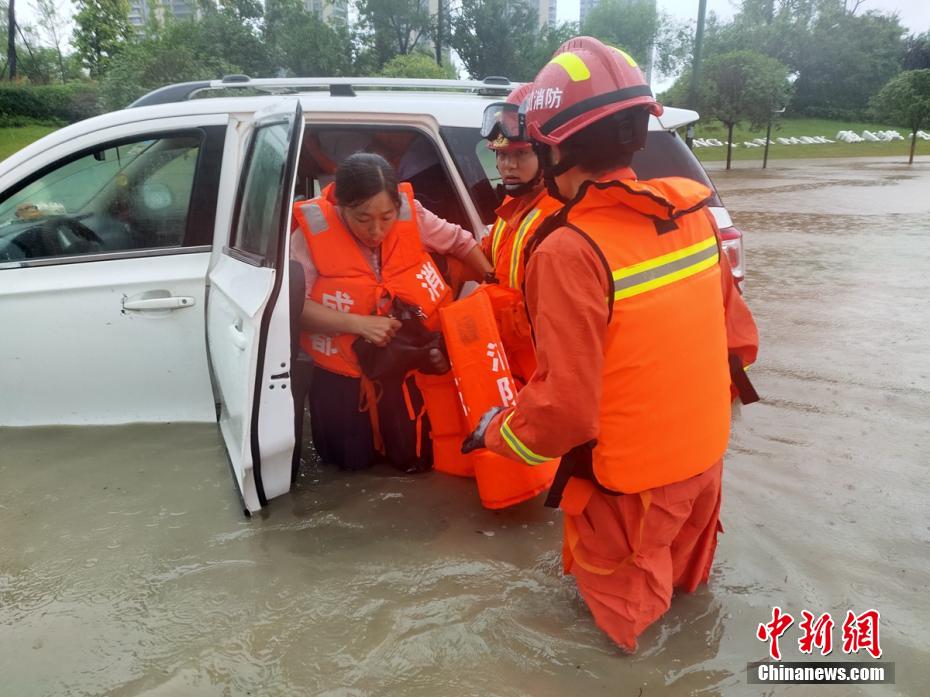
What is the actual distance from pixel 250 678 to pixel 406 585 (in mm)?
616

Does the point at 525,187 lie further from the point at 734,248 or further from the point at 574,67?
the point at 734,248

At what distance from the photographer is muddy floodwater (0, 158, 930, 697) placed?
216cm

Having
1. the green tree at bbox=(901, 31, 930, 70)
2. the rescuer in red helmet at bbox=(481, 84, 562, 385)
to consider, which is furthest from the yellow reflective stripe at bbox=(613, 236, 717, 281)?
the green tree at bbox=(901, 31, 930, 70)

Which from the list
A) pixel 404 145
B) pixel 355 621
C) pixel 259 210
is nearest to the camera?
pixel 355 621

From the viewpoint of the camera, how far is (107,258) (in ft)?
10.6

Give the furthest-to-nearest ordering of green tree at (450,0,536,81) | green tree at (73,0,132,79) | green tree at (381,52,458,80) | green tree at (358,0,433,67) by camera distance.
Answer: green tree at (450,0,536,81) → green tree at (358,0,433,67) → green tree at (73,0,132,79) → green tree at (381,52,458,80)

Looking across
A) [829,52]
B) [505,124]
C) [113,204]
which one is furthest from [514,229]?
[829,52]

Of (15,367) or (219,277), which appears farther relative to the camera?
(15,367)

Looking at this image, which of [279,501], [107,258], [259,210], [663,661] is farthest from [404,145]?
[663,661]

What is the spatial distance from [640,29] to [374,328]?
73.4 meters

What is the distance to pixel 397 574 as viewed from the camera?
263 centimetres

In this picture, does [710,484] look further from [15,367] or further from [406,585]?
[15,367]

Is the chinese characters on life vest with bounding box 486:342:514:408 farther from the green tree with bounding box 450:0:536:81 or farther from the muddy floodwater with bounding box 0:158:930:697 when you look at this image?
the green tree with bounding box 450:0:536:81

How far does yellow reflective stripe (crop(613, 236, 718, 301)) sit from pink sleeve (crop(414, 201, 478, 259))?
1.49 meters
